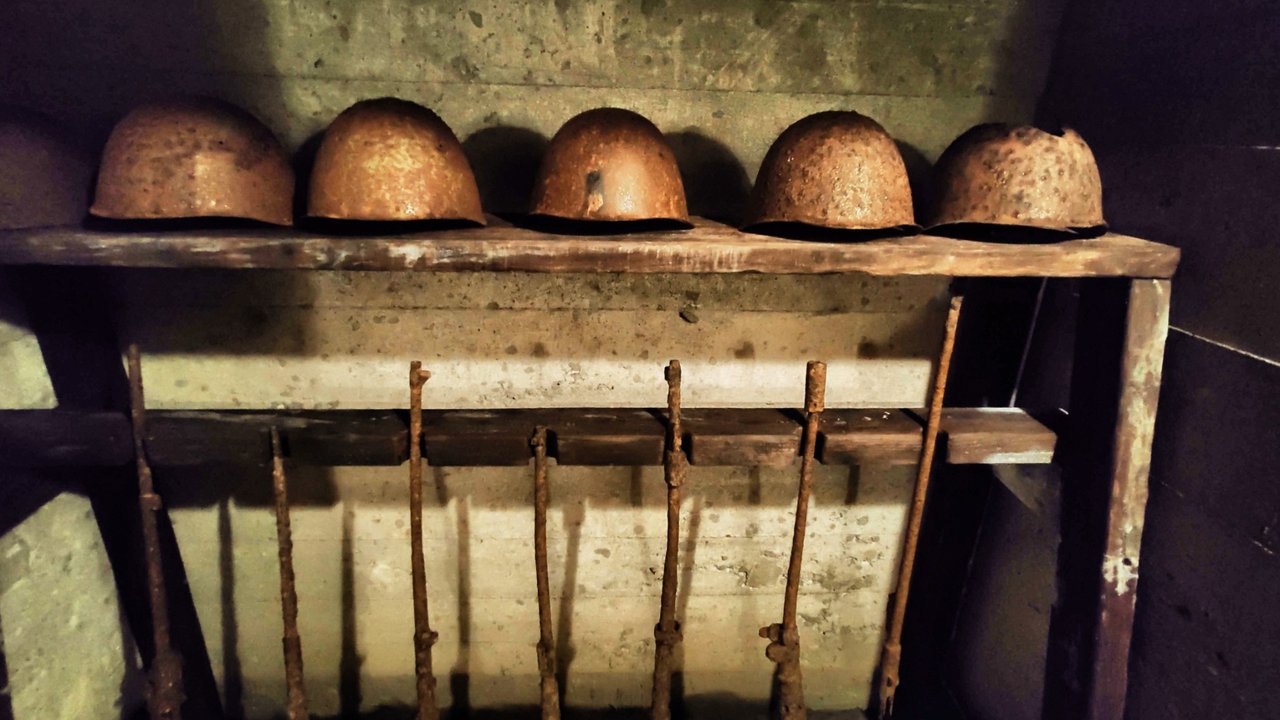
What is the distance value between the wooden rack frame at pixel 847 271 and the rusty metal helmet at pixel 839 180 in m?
0.06

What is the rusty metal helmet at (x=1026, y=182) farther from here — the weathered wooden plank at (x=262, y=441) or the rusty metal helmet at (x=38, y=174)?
the rusty metal helmet at (x=38, y=174)

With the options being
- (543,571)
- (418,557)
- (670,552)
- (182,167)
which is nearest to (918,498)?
(670,552)

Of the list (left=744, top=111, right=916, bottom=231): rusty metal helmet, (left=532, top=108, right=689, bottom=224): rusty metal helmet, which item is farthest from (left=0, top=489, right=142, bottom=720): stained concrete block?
(left=744, top=111, right=916, bottom=231): rusty metal helmet

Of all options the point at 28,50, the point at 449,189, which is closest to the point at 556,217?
the point at 449,189

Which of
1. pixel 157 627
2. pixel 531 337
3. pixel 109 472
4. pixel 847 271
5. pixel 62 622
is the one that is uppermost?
pixel 847 271

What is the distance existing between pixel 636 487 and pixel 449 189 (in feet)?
3.71

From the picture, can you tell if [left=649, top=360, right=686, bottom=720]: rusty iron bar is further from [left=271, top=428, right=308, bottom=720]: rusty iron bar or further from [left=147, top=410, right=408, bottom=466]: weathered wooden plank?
[left=271, top=428, right=308, bottom=720]: rusty iron bar

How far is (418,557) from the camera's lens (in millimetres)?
1688

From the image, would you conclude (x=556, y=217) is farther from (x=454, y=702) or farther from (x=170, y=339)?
(x=454, y=702)

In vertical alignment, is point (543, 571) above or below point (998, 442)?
below

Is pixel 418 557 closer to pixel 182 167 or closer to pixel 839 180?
pixel 182 167

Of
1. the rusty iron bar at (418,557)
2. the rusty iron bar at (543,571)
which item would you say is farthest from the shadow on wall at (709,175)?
the rusty iron bar at (418,557)

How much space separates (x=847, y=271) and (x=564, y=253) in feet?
1.98

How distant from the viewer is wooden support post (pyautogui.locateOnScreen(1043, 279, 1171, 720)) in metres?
1.52
